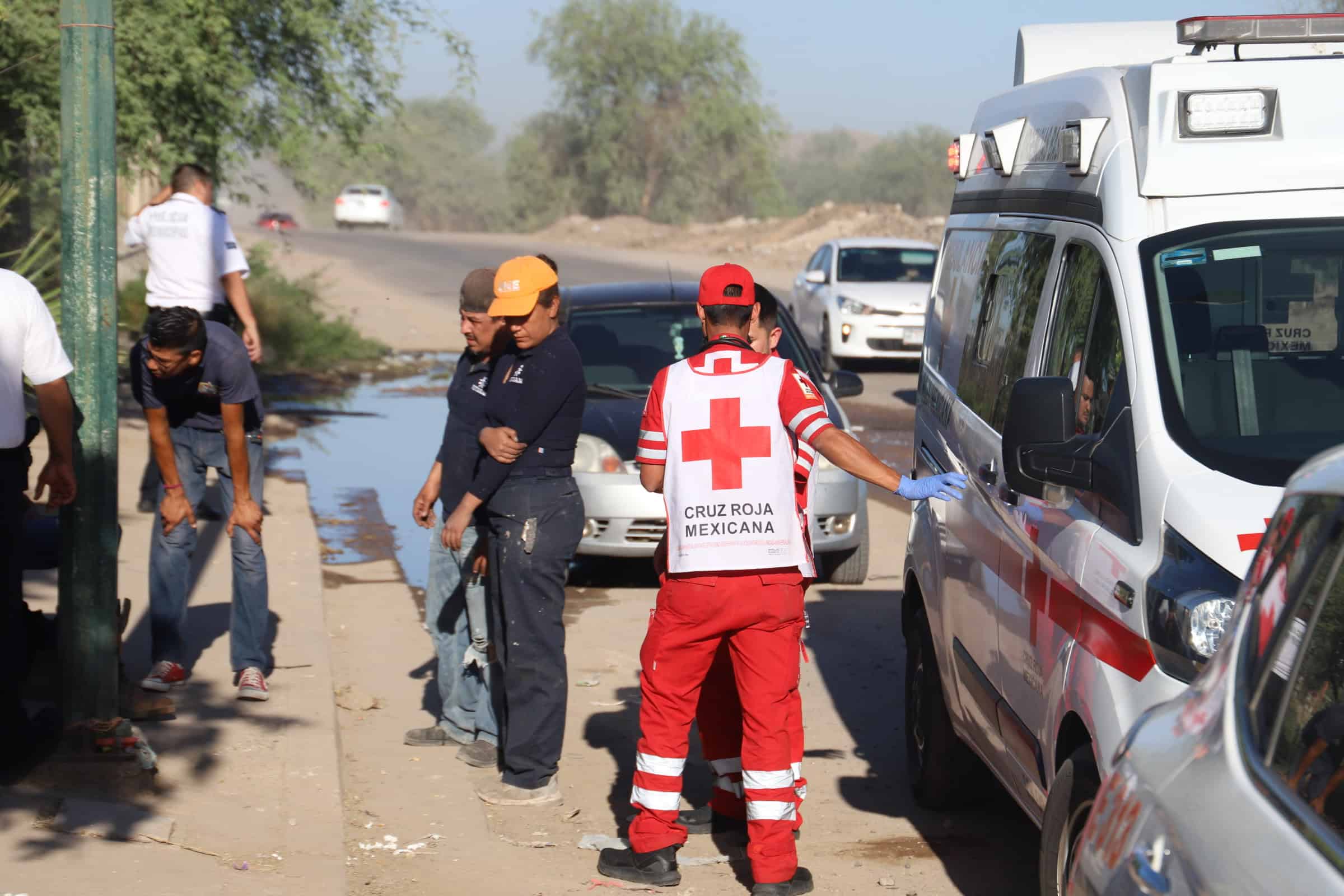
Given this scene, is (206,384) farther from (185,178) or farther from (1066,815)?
(1066,815)

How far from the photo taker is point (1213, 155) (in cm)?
403

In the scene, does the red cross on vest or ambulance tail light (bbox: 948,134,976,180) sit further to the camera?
ambulance tail light (bbox: 948,134,976,180)

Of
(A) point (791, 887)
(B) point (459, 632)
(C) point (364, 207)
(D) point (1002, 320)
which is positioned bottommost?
(A) point (791, 887)

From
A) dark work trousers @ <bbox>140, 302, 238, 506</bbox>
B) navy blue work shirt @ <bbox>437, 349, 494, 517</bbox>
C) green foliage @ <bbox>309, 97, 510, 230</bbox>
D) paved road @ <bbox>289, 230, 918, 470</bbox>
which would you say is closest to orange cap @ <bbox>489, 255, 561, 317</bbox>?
navy blue work shirt @ <bbox>437, 349, 494, 517</bbox>

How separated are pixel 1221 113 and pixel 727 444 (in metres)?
1.52

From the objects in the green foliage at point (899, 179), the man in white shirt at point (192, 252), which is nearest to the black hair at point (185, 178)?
the man in white shirt at point (192, 252)

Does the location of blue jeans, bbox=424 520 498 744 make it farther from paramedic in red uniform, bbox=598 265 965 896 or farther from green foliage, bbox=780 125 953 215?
green foliage, bbox=780 125 953 215

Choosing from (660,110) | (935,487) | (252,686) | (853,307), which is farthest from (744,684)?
(660,110)

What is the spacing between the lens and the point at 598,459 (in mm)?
8703

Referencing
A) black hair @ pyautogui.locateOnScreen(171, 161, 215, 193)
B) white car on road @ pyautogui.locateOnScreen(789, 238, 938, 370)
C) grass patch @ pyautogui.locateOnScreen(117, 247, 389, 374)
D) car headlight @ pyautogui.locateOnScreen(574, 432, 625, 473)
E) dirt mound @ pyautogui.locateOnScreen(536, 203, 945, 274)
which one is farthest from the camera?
dirt mound @ pyautogui.locateOnScreen(536, 203, 945, 274)

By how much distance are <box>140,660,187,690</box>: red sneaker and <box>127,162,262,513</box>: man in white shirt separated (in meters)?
2.56

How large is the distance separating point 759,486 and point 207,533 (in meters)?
6.02

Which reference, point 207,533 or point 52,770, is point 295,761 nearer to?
point 52,770

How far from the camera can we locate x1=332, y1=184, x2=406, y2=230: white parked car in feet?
204
